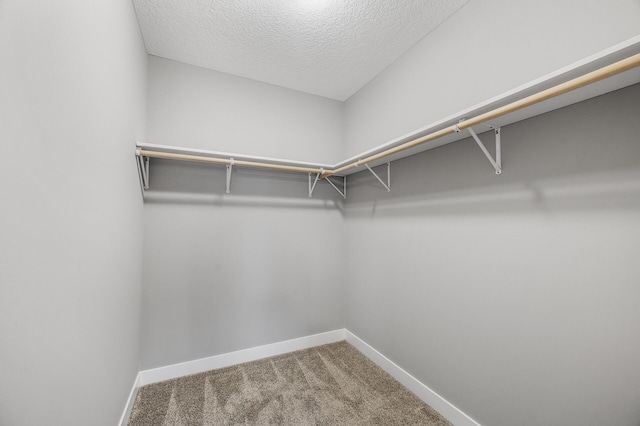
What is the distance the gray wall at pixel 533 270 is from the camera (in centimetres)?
98

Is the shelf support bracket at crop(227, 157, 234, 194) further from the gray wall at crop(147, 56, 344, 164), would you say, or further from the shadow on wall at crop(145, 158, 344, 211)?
the gray wall at crop(147, 56, 344, 164)

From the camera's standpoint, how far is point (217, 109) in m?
2.18

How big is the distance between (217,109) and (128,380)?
207 cm

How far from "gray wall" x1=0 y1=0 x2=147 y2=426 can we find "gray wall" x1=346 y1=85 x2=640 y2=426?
5.99 feet

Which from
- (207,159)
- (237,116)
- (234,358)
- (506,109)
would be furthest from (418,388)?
(237,116)

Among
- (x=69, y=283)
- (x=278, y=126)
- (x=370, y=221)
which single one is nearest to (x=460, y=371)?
(x=370, y=221)

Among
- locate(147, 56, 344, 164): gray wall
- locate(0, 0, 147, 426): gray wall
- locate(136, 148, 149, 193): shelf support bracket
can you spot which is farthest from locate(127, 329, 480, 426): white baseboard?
locate(147, 56, 344, 164): gray wall

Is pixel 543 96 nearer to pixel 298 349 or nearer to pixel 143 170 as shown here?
pixel 143 170

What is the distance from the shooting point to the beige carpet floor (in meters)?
1.59

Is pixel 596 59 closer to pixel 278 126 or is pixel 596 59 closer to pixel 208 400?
pixel 278 126

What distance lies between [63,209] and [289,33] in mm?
1697

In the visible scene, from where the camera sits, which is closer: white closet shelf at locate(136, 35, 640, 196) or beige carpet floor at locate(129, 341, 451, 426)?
white closet shelf at locate(136, 35, 640, 196)

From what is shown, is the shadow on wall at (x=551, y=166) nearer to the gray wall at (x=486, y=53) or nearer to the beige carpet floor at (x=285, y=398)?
the gray wall at (x=486, y=53)

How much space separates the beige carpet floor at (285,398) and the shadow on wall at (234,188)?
1.40m
